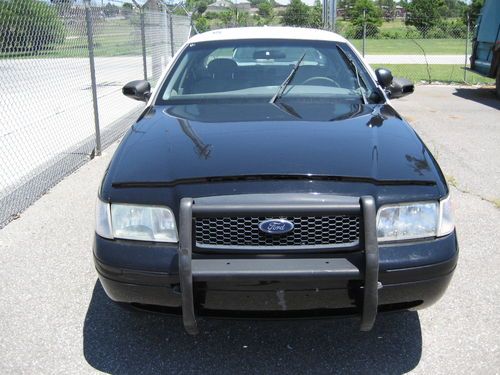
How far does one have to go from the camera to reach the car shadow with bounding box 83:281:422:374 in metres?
2.73

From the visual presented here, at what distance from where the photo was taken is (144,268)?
2418 mm

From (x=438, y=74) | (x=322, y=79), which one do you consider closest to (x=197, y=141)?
(x=322, y=79)

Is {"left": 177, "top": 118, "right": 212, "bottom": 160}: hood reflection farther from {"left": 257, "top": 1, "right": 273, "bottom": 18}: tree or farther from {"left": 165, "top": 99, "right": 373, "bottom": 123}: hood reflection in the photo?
{"left": 257, "top": 1, "right": 273, "bottom": 18}: tree

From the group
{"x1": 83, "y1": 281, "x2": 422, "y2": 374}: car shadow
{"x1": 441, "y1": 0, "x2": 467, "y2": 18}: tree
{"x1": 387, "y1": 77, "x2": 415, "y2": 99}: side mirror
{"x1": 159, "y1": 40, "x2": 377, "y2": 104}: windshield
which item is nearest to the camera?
{"x1": 83, "y1": 281, "x2": 422, "y2": 374}: car shadow

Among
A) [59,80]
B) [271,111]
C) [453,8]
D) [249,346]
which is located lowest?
[249,346]

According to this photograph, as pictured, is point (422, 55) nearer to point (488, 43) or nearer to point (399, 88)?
point (488, 43)

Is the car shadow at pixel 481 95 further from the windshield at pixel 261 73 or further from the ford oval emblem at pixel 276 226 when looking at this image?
the ford oval emblem at pixel 276 226

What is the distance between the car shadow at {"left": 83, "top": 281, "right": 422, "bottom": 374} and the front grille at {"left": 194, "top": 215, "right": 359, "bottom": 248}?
46cm

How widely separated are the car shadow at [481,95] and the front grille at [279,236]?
32.6 ft

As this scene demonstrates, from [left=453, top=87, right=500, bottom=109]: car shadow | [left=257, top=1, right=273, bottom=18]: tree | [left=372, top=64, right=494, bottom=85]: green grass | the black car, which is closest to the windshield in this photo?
the black car

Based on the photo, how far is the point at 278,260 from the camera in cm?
237

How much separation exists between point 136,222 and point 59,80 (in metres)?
6.53

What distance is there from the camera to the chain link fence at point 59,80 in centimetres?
548

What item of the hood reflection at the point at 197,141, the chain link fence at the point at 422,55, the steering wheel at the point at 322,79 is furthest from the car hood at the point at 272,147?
the chain link fence at the point at 422,55
